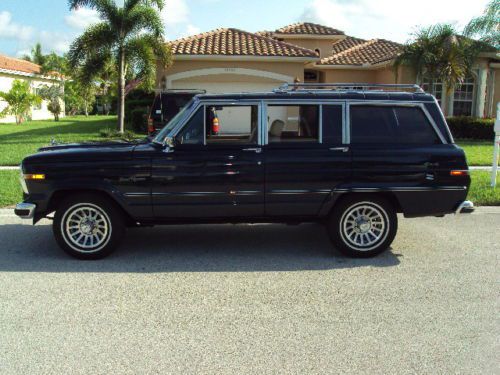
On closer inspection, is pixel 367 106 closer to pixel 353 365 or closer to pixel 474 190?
pixel 353 365

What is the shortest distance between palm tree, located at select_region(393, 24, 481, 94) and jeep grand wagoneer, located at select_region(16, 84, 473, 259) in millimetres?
16670

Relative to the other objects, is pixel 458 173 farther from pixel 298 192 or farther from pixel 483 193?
pixel 483 193

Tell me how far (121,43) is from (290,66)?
711 cm

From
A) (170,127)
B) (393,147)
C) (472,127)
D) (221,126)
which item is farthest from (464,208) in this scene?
(472,127)

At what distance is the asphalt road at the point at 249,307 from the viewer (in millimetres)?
3664

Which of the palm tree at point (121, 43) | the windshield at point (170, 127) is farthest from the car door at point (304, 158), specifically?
the palm tree at point (121, 43)

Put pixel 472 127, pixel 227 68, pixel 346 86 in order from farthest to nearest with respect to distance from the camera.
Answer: pixel 472 127
pixel 227 68
pixel 346 86

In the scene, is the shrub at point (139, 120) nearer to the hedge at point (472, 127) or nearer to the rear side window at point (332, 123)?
the hedge at point (472, 127)

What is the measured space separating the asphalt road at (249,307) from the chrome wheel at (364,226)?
264mm

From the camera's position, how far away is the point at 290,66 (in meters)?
21.8

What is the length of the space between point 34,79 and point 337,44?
2439 centimetres

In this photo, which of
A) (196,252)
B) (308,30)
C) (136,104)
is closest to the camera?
(196,252)

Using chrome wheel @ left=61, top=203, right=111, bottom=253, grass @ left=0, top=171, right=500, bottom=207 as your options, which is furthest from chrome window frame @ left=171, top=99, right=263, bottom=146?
grass @ left=0, top=171, right=500, bottom=207

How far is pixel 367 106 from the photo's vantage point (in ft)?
20.1
